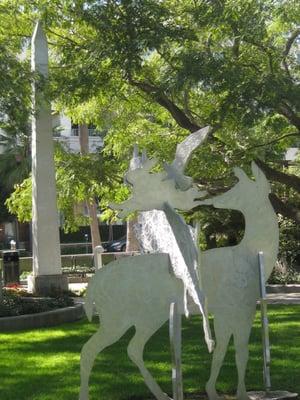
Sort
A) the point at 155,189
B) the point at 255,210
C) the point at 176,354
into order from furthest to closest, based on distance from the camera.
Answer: the point at 255,210
the point at 155,189
the point at 176,354

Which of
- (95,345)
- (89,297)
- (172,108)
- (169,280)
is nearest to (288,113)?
(172,108)

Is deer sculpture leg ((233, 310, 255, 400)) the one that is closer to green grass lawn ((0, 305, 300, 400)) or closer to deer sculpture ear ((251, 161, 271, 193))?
green grass lawn ((0, 305, 300, 400))

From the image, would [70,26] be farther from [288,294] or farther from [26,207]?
[288,294]

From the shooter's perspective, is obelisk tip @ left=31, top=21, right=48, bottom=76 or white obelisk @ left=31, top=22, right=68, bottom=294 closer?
obelisk tip @ left=31, top=21, right=48, bottom=76

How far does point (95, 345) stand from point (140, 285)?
27.5 inches

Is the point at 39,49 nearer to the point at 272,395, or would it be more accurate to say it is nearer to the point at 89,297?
the point at 89,297

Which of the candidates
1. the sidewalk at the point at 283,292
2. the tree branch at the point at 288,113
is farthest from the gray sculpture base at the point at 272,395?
the sidewalk at the point at 283,292

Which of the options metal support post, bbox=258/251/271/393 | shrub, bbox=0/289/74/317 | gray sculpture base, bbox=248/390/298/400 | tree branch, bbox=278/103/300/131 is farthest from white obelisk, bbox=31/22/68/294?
Answer: metal support post, bbox=258/251/271/393

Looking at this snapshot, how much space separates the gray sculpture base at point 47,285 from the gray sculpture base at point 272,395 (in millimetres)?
9368

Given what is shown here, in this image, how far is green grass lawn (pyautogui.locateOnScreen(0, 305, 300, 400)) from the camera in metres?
7.39

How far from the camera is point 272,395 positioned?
22.0 ft

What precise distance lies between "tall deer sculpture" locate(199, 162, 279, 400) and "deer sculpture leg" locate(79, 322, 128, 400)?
983 millimetres

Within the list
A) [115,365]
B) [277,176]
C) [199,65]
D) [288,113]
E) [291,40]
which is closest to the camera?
[115,365]

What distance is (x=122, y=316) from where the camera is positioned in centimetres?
605
